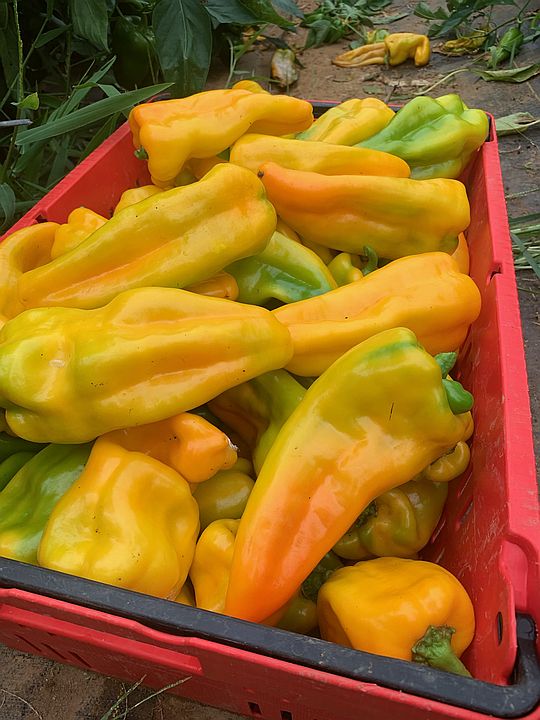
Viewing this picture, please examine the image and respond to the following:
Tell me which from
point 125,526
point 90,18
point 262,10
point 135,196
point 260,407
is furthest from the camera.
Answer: point 262,10

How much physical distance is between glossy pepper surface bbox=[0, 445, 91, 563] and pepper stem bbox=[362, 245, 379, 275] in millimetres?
739

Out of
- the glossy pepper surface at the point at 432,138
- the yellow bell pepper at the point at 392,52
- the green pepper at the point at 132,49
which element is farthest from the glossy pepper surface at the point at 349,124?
the yellow bell pepper at the point at 392,52

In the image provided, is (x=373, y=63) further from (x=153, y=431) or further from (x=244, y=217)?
(x=153, y=431)

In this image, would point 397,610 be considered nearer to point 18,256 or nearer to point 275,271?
point 275,271

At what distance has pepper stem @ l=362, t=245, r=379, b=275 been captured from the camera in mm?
1480

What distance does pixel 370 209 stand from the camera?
145 cm

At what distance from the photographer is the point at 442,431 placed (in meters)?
1.07

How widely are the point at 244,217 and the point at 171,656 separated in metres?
0.81

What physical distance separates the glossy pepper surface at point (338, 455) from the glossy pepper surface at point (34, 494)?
1.15 ft

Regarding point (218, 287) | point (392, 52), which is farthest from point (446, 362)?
point (392, 52)

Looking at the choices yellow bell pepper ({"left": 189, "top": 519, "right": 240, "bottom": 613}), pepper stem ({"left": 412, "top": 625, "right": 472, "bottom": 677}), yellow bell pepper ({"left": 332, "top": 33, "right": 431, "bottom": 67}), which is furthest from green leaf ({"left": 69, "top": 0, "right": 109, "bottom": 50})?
yellow bell pepper ({"left": 332, "top": 33, "right": 431, "bottom": 67})

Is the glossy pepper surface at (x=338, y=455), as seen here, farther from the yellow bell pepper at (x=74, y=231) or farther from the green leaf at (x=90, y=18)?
the green leaf at (x=90, y=18)

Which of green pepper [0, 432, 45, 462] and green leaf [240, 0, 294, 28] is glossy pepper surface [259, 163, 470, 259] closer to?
green pepper [0, 432, 45, 462]

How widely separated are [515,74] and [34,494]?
3.55m
